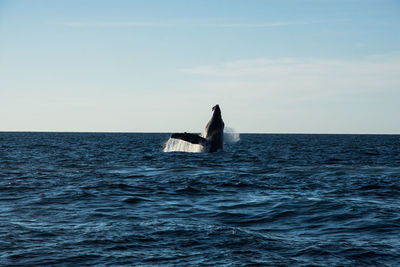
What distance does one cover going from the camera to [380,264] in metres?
8.45

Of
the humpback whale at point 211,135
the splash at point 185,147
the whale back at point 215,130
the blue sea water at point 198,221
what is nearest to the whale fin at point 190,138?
the humpback whale at point 211,135

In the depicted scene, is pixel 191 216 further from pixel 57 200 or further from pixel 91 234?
pixel 57 200

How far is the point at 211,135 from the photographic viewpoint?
1474 inches

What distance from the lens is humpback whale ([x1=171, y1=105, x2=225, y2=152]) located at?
33.7 meters

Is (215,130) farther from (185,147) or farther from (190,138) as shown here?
(185,147)

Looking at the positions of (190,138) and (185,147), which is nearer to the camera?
(190,138)

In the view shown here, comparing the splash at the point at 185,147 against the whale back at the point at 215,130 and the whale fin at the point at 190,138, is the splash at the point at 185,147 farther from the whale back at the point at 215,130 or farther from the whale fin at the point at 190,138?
the whale fin at the point at 190,138

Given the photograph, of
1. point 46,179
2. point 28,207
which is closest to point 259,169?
point 46,179

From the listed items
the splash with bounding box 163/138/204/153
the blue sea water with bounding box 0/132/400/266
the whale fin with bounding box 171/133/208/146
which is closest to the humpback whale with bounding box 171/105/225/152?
the whale fin with bounding box 171/133/208/146

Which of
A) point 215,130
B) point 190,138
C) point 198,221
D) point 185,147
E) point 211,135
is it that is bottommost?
point 198,221

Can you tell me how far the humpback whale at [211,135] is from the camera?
3365cm

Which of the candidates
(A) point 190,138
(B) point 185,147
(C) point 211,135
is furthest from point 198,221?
(B) point 185,147

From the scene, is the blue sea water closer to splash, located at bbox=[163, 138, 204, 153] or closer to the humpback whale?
the humpback whale

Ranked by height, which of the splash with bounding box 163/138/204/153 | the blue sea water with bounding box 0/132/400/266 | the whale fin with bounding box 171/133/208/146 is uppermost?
the whale fin with bounding box 171/133/208/146
